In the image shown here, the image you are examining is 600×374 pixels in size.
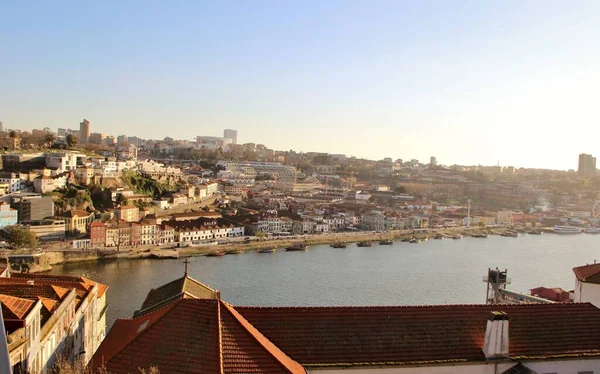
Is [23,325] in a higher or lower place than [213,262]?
higher

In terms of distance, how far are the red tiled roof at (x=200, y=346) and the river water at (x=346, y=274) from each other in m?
5.44

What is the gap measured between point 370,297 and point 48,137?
57.2 ft

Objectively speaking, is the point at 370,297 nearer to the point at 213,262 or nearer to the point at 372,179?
the point at 213,262

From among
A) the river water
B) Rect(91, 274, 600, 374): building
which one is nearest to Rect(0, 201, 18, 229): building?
the river water

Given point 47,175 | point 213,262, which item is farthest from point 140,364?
point 47,175

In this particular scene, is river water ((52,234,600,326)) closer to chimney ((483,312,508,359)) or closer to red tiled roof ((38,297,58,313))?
red tiled roof ((38,297,58,313))

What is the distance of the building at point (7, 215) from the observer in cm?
1387

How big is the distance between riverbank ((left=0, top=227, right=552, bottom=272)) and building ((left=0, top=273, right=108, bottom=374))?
25.9ft

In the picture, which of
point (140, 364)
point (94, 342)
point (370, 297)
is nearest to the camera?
point (140, 364)

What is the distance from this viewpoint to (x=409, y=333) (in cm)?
283

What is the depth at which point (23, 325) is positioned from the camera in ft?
9.53

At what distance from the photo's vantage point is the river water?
990 centimetres

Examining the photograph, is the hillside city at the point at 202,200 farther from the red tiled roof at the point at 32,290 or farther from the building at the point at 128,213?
the red tiled roof at the point at 32,290

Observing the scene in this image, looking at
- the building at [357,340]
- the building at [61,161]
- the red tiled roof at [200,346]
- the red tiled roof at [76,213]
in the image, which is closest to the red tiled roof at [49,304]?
the building at [357,340]
